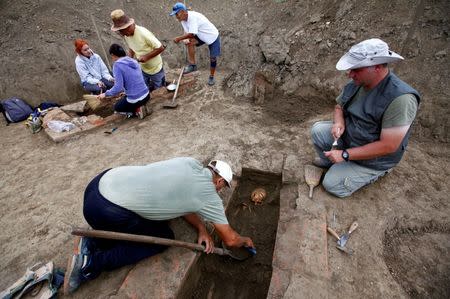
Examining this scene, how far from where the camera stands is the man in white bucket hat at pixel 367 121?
2.38m

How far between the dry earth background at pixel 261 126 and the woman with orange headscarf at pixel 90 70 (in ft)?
4.17

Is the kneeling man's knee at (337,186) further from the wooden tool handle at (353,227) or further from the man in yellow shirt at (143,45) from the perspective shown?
the man in yellow shirt at (143,45)

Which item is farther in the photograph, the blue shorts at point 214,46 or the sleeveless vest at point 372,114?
the blue shorts at point 214,46

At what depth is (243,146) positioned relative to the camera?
4043mm

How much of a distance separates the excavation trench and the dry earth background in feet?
1.90

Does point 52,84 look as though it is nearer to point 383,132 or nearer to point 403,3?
point 383,132

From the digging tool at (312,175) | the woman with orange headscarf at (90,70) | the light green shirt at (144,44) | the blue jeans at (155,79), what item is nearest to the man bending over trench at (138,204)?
the digging tool at (312,175)

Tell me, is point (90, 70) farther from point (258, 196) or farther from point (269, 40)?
point (258, 196)

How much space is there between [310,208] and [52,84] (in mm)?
6462

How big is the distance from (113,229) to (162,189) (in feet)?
2.04

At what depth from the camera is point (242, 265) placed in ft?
9.77

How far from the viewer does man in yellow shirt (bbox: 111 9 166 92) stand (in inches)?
179

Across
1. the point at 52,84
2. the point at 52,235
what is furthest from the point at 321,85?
the point at 52,84

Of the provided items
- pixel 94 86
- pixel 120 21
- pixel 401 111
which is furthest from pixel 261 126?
pixel 94 86
